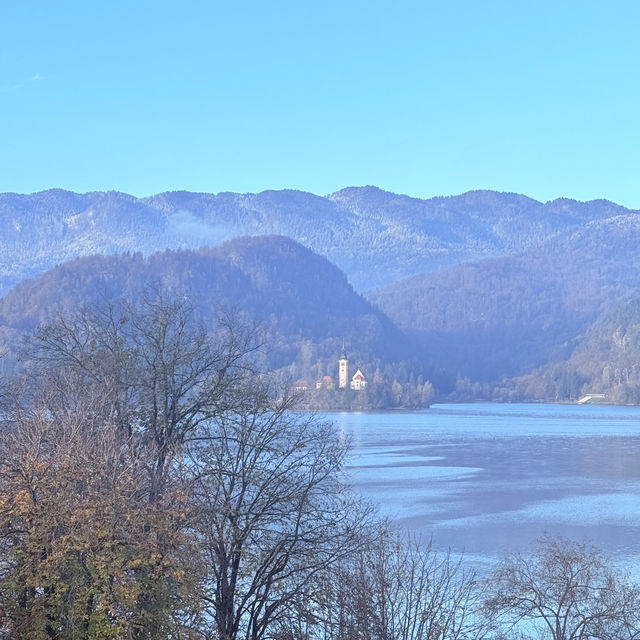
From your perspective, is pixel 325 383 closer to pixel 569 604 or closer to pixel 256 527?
pixel 569 604

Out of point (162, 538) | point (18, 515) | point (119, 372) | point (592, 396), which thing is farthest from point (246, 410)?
point (592, 396)

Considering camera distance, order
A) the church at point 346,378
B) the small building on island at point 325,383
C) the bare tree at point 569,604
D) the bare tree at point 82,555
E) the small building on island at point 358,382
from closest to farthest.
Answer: the bare tree at point 82,555 < the bare tree at point 569,604 < the small building on island at point 325,383 < the small building on island at point 358,382 < the church at point 346,378

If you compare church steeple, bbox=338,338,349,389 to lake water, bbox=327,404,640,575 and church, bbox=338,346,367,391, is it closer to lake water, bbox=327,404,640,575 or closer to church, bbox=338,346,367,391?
church, bbox=338,346,367,391

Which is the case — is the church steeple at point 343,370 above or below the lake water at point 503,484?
above

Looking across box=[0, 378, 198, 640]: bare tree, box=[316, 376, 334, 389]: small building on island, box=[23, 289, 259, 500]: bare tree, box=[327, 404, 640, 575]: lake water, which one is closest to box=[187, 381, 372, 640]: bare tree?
box=[23, 289, 259, 500]: bare tree

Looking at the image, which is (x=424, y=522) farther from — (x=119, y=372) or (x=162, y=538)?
(x=162, y=538)

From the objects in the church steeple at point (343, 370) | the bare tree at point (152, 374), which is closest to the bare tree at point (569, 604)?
the bare tree at point (152, 374)

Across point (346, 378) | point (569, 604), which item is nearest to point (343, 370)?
point (346, 378)

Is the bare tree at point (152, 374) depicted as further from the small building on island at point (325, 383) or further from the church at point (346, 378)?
the church at point (346, 378)
